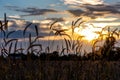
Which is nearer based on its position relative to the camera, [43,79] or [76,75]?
[43,79]

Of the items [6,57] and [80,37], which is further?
[80,37]

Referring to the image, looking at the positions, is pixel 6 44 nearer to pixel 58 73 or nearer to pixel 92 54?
pixel 58 73

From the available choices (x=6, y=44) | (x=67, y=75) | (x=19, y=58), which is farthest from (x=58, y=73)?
(x=6, y=44)

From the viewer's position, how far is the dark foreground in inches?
485

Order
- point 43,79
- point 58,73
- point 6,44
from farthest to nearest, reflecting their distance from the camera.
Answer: point 58,73 < point 43,79 < point 6,44

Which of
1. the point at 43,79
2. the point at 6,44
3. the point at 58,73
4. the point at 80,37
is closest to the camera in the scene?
the point at 6,44

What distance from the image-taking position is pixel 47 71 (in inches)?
510

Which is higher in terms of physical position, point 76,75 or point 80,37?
point 80,37

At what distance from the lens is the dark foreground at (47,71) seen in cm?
1233

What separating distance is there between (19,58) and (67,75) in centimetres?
174

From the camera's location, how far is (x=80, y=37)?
14.2 meters

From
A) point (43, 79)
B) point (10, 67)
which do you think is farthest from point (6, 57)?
point (43, 79)

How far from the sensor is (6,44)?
37.6 ft

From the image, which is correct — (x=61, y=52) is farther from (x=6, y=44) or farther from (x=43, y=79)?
(x=6, y=44)
